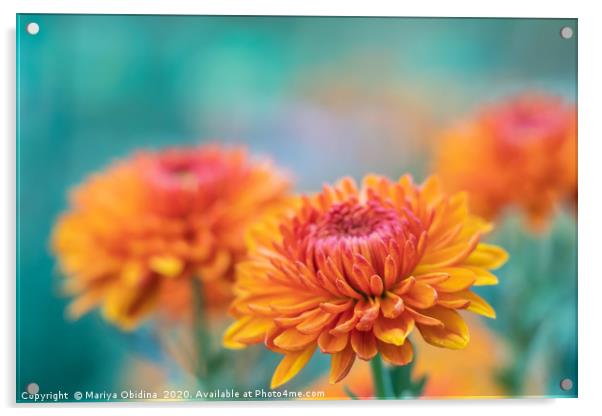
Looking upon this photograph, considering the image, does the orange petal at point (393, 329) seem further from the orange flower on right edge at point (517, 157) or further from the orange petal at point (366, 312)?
the orange flower on right edge at point (517, 157)

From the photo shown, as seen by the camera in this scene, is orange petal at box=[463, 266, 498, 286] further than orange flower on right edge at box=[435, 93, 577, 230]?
No

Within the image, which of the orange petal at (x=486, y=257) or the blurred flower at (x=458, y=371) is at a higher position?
the orange petal at (x=486, y=257)

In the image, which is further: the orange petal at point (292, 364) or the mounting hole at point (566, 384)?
the mounting hole at point (566, 384)

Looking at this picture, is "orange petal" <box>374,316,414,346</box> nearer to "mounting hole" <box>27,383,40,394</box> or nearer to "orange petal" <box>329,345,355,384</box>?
"orange petal" <box>329,345,355,384</box>

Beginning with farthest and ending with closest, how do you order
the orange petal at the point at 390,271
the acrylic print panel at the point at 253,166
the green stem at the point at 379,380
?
the acrylic print panel at the point at 253,166 < the green stem at the point at 379,380 < the orange petal at the point at 390,271

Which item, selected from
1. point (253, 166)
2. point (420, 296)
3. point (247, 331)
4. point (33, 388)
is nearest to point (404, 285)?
point (420, 296)

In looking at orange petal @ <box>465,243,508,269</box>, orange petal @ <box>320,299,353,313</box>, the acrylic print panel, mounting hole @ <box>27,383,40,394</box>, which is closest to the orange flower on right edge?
the acrylic print panel

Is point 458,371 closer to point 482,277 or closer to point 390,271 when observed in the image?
point 482,277

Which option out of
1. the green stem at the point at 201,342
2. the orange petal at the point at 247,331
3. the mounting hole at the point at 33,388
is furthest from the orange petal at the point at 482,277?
the mounting hole at the point at 33,388

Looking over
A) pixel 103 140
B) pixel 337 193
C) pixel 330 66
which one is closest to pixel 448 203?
pixel 337 193
